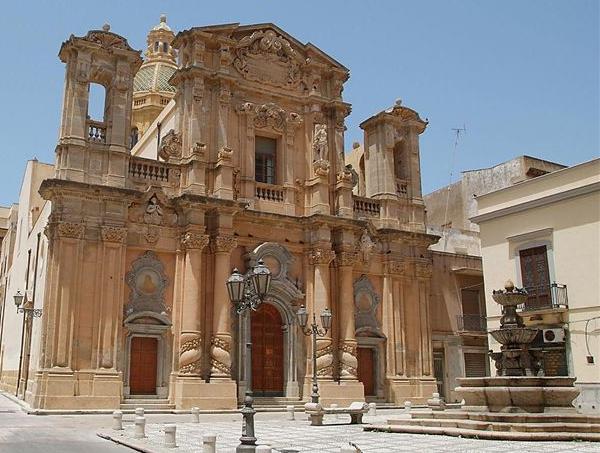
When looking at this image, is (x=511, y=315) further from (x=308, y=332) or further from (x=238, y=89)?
(x=238, y=89)

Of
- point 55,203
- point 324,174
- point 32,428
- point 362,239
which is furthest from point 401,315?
point 32,428

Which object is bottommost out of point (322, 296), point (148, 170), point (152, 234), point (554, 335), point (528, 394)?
point (528, 394)

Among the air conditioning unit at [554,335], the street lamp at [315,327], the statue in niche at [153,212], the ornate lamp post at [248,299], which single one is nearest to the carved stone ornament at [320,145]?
the street lamp at [315,327]

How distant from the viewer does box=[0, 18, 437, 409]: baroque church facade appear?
21.8 m

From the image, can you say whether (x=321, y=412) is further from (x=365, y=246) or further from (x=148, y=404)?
(x=365, y=246)

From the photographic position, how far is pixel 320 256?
25.5m

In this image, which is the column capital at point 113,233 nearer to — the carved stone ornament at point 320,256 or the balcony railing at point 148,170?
the balcony railing at point 148,170

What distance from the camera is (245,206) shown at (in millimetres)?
24359

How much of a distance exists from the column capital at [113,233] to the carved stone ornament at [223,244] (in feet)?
9.99

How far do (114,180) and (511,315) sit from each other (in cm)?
1339

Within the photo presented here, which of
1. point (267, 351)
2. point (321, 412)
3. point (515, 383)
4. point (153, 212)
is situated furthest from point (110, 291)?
point (515, 383)

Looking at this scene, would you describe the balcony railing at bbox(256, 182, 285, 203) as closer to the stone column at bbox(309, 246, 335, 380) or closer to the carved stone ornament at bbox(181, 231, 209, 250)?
the stone column at bbox(309, 246, 335, 380)

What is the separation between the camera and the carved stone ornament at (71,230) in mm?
21500

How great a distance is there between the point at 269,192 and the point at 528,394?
14.2m
